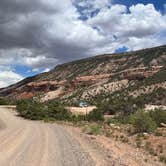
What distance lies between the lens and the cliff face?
132 meters

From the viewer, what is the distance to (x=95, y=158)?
1733 cm

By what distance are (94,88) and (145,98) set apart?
42959 mm

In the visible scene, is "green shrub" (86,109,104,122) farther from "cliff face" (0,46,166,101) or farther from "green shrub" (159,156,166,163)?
"cliff face" (0,46,166,101)

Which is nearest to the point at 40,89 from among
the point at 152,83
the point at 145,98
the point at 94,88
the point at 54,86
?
the point at 54,86

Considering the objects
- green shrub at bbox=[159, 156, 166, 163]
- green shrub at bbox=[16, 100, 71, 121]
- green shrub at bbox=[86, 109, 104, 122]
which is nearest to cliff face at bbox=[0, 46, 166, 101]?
green shrub at bbox=[16, 100, 71, 121]

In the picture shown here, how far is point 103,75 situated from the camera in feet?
505

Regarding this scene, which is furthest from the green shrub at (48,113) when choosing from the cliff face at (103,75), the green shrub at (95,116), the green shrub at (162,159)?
the green shrub at (162,159)

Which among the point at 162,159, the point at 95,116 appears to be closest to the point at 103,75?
the point at 95,116

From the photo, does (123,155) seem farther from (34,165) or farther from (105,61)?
(105,61)

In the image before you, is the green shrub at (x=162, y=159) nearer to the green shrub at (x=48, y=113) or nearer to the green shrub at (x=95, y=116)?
the green shrub at (x=95, y=116)

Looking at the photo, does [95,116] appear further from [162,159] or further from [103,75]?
[103,75]

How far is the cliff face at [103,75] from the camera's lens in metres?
132

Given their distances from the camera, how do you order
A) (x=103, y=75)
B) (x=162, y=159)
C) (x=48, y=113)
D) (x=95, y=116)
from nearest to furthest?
(x=162, y=159), (x=95, y=116), (x=48, y=113), (x=103, y=75)

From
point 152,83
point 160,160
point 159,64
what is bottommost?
point 160,160
